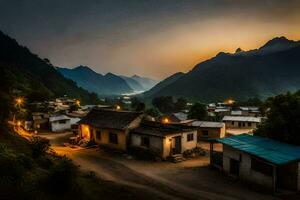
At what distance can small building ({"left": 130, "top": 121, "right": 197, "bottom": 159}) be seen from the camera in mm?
33312

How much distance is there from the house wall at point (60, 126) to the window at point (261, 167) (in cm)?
4785

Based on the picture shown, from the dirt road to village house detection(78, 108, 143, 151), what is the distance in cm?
264

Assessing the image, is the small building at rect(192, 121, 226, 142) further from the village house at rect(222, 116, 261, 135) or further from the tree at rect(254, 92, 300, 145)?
the village house at rect(222, 116, 261, 135)

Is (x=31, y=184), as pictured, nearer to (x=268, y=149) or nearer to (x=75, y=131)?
(x=268, y=149)

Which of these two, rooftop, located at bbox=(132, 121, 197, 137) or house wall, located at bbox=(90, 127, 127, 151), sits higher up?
rooftop, located at bbox=(132, 121, 197, 137)

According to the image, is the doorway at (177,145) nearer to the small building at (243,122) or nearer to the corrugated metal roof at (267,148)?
the corrugated metal roof at (267,148)

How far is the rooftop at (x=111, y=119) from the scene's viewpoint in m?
38.2

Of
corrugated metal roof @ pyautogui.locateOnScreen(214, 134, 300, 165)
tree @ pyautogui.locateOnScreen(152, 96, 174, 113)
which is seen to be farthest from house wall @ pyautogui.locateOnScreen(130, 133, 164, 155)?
tree @ pyautogui.locateOnScreen(152, 96, 174, 113)

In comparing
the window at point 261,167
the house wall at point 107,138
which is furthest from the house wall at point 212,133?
the window at point 261,167

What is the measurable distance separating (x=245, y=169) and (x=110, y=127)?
20.3 meters

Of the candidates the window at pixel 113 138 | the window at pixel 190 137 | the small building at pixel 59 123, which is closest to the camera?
the window at pixel 190 137

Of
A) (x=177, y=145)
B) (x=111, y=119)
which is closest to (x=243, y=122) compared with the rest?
(x=177, y=145)

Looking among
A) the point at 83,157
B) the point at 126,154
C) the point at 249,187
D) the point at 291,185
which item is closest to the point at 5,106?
the point at 83,157

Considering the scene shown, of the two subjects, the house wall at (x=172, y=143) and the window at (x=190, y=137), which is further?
the window at (x=190, y=137)
